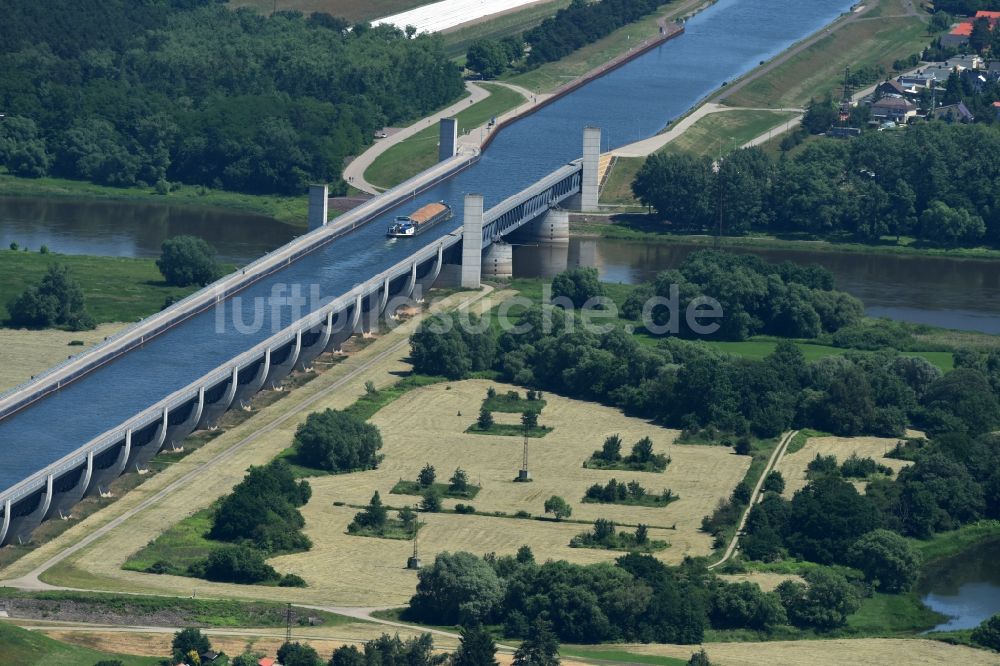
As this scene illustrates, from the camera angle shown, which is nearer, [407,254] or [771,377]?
[771,377]

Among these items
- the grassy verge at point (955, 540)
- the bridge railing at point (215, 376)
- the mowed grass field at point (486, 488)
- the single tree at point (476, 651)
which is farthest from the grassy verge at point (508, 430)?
the single tree at point (476, 651)

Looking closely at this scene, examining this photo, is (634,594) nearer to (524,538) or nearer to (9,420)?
(524,538)

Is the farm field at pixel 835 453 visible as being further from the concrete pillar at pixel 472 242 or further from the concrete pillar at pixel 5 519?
the concrete pillar at pixel 5 519

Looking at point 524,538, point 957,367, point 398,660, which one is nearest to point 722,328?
point 957,367

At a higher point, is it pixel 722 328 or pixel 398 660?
pixel 722 328

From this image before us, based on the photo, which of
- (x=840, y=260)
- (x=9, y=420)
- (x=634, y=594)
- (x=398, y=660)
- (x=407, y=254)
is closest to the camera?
(x=398, y=660)

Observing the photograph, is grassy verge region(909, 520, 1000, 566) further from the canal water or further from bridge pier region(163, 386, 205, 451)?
bridge pier region(163, 386, 205, 451)
